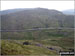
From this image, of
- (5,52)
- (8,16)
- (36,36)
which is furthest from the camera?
(8,16)

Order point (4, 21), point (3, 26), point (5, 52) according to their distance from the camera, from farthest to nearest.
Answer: point (4, 21) < point (3, 26) < point (5, 52)

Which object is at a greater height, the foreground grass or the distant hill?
the distant hill

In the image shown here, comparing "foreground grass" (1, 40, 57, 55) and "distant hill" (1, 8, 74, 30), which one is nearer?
"foreground grass" (1, 40, 57, 55)

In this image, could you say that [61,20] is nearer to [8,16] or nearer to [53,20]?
[53,20]

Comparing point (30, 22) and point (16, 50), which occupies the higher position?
point (30, 22)

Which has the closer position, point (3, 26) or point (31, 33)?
point (31, 33)

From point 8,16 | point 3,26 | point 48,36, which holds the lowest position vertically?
point 48,36

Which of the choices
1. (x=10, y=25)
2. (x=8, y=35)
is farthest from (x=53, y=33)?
(x=10, y=25)

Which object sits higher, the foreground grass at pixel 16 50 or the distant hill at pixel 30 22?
the distant hill at pixel 30 22

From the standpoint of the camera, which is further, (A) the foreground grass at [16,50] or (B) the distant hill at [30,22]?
(B) the distant hill at [30,22]

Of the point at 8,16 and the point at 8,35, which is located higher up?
the point at 8,16

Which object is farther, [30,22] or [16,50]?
[30,22]
